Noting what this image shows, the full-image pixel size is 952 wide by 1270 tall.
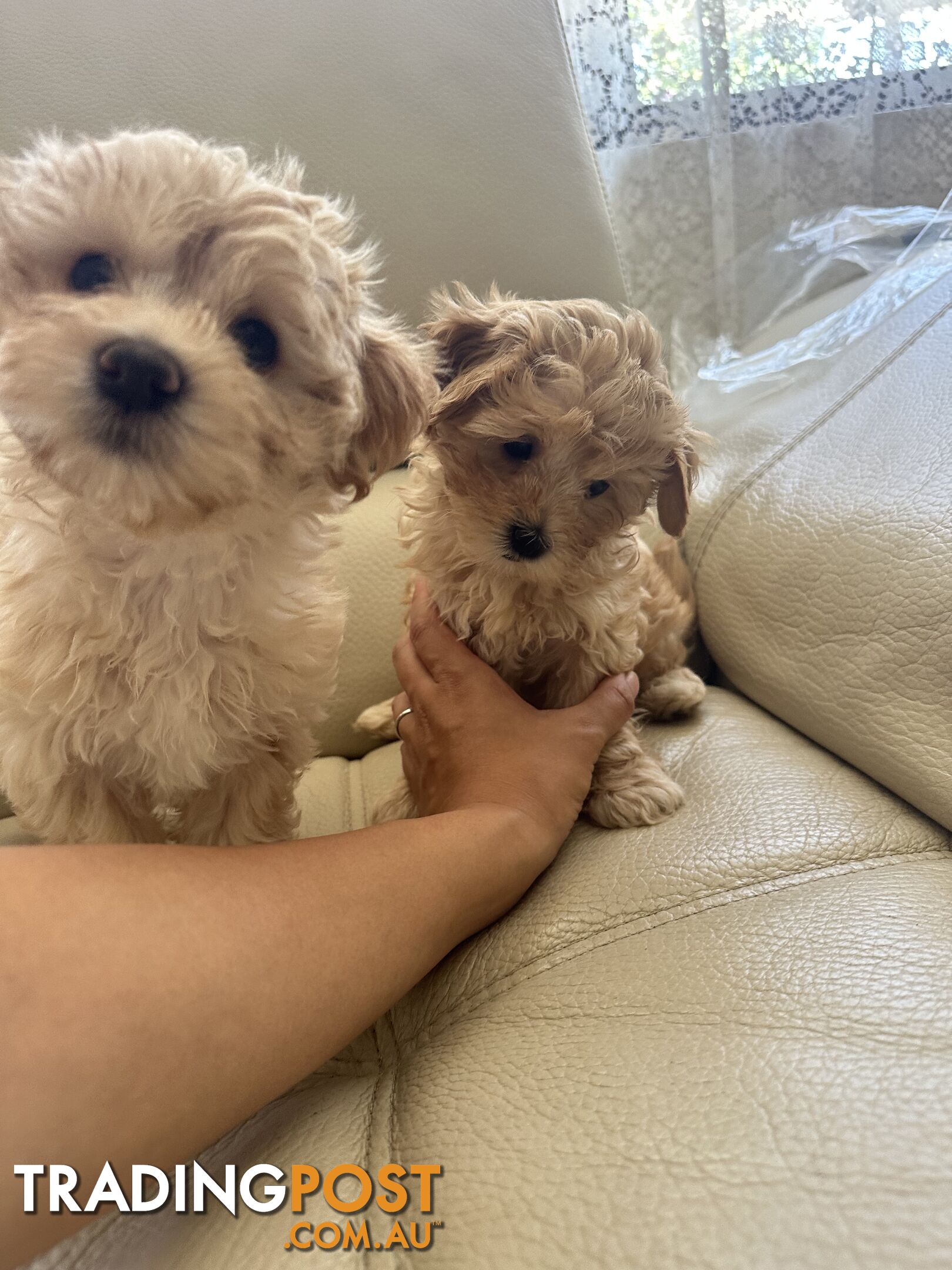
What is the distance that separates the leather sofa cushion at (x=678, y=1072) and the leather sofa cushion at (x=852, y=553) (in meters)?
0.13

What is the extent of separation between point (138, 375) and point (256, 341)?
0.18 metres

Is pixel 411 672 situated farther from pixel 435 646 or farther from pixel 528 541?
pixel 528 541

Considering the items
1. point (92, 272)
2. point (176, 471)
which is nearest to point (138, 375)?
point (176, 471)

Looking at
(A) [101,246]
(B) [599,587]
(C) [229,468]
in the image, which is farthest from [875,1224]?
(A) [101,246]

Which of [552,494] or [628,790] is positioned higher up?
[552,494]

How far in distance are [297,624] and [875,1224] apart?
810mm

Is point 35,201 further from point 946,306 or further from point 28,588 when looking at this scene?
point 946,306

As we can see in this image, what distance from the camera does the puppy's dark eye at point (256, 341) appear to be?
0.85 m

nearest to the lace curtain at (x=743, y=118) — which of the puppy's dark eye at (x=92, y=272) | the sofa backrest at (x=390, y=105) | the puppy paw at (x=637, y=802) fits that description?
the sofa backrest at (x=390, y=105)

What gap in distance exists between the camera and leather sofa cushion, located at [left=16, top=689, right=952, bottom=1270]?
21.6 inches

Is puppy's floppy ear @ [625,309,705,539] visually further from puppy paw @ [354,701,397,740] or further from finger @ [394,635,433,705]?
puppy paw @ [354,701,397,740]

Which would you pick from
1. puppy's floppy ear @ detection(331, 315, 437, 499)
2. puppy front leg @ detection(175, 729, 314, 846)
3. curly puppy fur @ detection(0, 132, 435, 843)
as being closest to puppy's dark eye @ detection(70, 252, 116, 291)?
curly puppy fur @ detection(0, 132, 435, 843)

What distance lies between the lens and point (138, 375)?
723 millimetres

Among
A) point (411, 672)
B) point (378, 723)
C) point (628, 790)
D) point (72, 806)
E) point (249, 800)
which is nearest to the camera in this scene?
point (72, 806)
